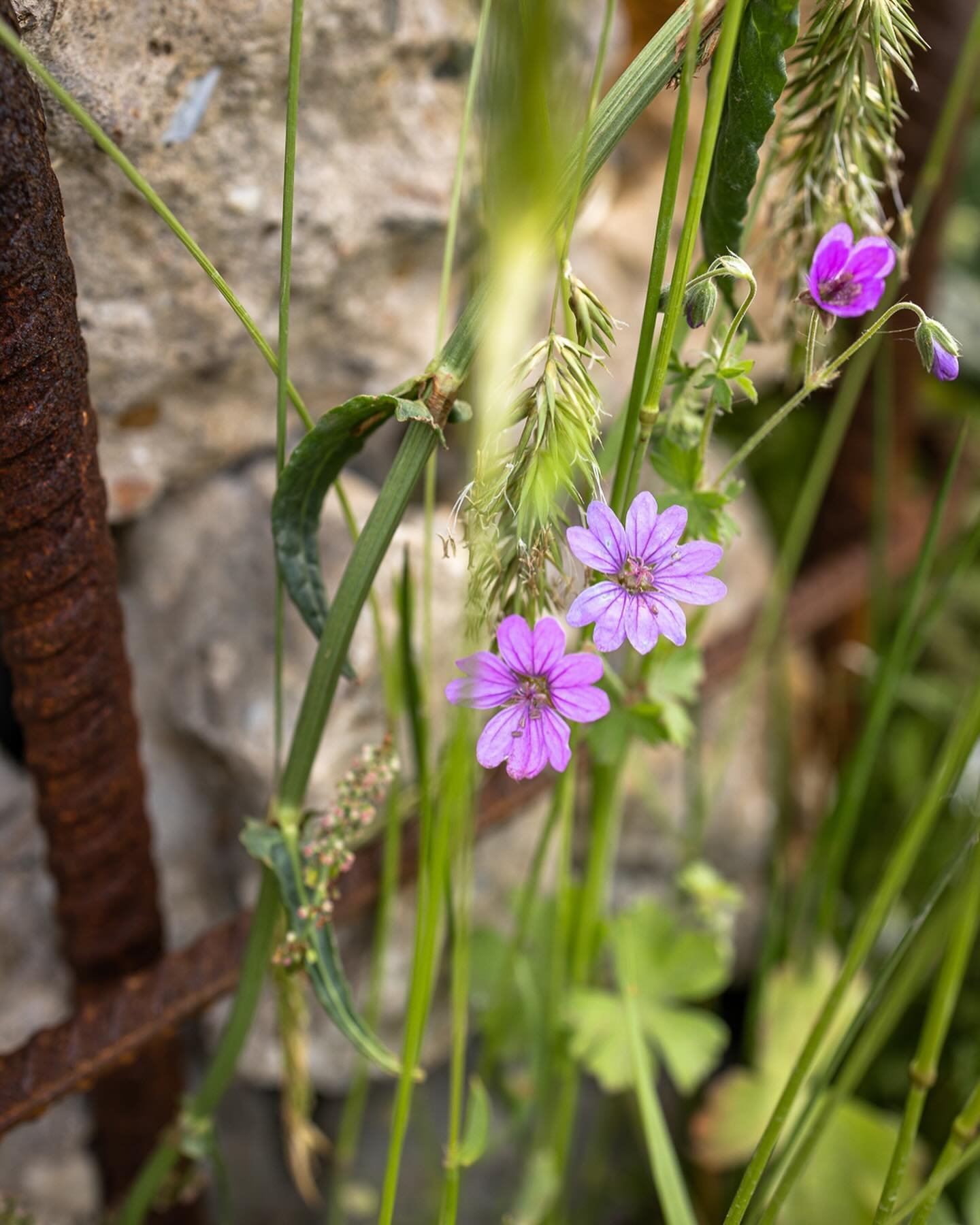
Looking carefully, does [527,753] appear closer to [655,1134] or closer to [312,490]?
[312,490]

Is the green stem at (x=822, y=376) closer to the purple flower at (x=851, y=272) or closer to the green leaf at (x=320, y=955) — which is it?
the purple flower at (x=851, y=272)

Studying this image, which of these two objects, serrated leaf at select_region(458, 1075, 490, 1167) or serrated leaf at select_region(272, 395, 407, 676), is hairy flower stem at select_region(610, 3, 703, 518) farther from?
serrated leaf at select_region(458, 1075, 490, 1167)

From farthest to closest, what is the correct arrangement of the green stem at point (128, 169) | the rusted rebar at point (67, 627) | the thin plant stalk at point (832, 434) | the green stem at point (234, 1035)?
the thin plant stalk at point (832, 434) → the green stem at point (234, 1035) → the rusted rebar at point (67, 627) → the green stem at point (128, 169)

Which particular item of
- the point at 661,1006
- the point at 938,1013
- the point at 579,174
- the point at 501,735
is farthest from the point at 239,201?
the point at 661,1006

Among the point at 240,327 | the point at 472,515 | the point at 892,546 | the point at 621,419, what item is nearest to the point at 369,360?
the point at 240,327

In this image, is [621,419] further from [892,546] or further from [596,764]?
[892,546]

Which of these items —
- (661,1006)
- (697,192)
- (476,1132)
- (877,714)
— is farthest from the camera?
(661,1006)

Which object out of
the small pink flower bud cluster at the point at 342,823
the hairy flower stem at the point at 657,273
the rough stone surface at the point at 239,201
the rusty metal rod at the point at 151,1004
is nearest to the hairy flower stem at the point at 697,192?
the hairy flower stem at the point at 657,273

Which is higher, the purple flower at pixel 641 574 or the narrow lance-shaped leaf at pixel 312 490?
the narrow lance-shaped leaf at pixel 312 490
